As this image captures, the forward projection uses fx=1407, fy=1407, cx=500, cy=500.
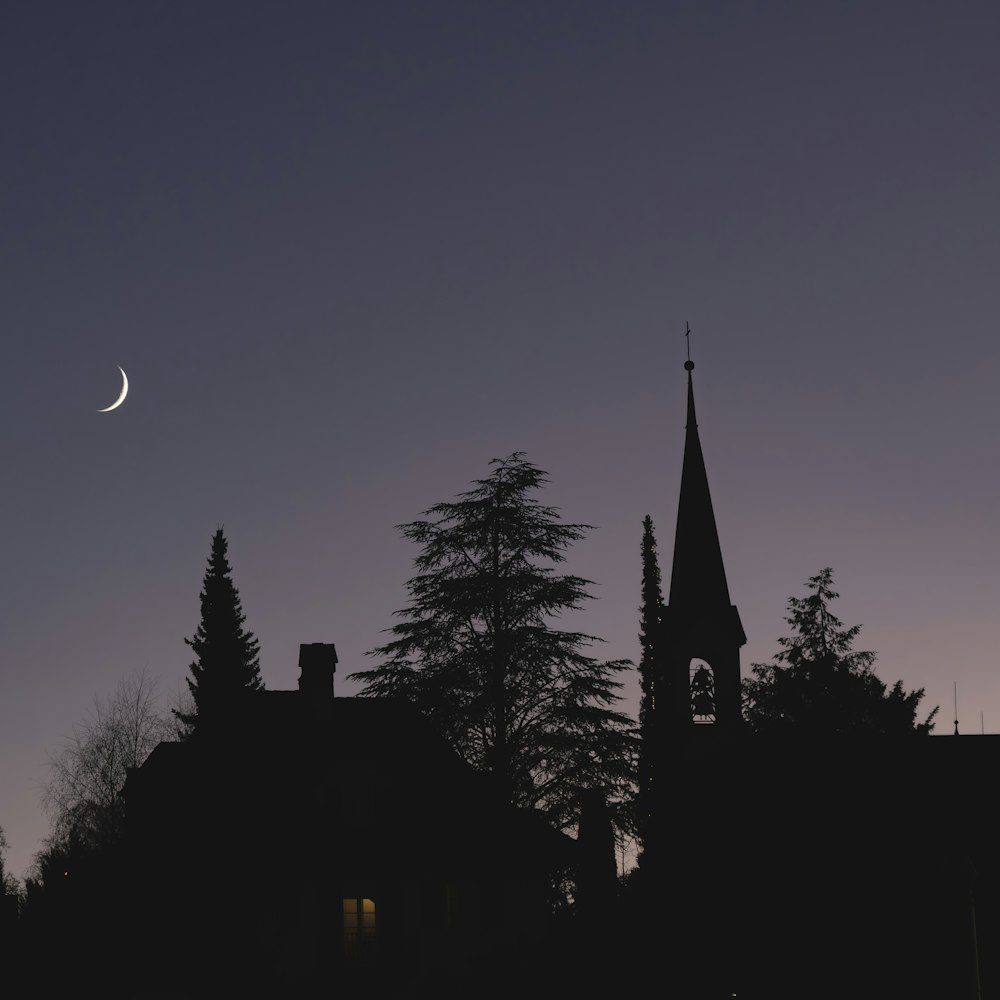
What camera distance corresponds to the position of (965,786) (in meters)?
51.2

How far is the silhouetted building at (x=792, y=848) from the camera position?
44188 millimetres

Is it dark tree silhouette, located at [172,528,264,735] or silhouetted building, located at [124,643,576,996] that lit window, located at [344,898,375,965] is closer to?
silhouetted building, located at [124,643,576,996]

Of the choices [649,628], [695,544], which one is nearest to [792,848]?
[695,544]

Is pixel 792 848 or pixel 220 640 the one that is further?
pixel 220 640

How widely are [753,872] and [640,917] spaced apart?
25.9 ft

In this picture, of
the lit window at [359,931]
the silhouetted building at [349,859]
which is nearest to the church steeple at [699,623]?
the silhouetted building at [349,859]

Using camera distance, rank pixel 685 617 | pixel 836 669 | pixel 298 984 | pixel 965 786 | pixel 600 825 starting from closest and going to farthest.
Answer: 1. pixel 600 825
2. pixel 298 984
3. pixel 965 786
4. pixel 685 617
5. pixel 836 669

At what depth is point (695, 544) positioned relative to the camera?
5816 cm

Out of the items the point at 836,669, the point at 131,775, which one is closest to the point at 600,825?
the point at 131,775

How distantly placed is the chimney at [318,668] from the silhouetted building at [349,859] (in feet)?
6.52

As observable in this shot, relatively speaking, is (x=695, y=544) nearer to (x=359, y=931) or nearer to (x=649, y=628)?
(x=359, y=931)

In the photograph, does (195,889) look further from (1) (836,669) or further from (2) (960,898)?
(1) (836,669)

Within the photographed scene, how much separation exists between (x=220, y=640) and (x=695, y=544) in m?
24.3

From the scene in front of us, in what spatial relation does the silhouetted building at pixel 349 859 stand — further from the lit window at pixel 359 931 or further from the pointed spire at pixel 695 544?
the pointed spire at pixel 695 544
